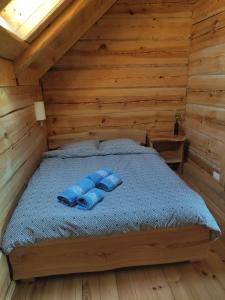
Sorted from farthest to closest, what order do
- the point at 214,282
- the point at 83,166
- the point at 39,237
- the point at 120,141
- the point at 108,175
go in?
the point at 120,141, the point at 83,166, the point at 108,175, the point at 214,282, the point at 39,237

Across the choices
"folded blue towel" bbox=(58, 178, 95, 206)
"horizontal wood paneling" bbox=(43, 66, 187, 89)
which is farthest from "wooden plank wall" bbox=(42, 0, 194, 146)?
"folded blue towel" bbox=(58, 178, 95, 206)

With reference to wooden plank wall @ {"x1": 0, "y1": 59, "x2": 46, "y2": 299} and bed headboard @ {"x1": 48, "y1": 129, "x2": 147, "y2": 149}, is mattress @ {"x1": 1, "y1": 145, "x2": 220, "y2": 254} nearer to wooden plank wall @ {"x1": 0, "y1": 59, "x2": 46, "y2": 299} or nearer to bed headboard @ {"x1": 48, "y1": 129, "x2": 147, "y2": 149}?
wooden plank wall @ {"x1": 0, "y1": 59, "x2": 46, "y2": 299}

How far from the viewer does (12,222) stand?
58.8 inches

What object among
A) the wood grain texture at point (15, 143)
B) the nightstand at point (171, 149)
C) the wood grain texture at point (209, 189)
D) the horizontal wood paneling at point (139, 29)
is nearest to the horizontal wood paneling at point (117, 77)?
the horizontal wood paneling at point (139, 29)

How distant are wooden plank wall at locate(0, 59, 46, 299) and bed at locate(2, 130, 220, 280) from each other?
0.09 metres

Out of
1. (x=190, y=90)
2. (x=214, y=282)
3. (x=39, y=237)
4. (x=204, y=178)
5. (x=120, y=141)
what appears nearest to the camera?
(x=39, y=237)

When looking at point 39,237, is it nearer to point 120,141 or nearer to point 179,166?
point 120,141

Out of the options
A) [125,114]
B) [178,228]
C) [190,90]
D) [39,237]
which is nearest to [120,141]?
[125,114]

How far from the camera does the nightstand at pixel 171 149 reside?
3139mm

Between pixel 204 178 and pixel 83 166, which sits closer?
pixel 83 166

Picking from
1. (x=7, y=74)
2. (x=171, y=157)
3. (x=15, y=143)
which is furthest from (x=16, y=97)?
(x=171, y=157)

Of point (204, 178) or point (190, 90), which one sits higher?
point (190, 90)

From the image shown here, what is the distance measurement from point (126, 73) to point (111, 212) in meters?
2.10

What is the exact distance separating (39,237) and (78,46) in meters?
2.39
